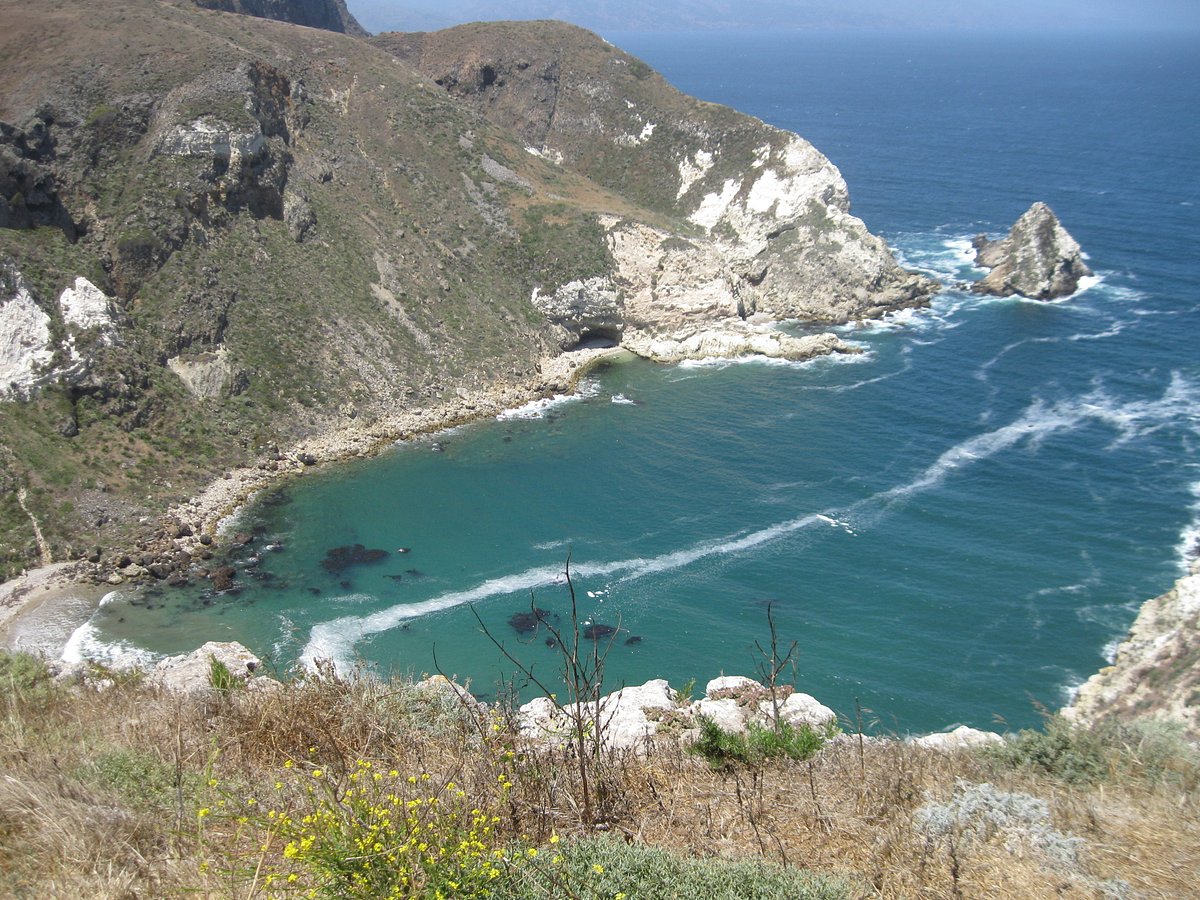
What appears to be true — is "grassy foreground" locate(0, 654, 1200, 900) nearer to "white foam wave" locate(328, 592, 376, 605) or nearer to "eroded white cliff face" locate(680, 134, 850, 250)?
"white foam wave" locate(328, 592, 376, 605)

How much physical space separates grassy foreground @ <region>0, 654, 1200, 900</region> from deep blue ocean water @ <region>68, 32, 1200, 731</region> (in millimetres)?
10424

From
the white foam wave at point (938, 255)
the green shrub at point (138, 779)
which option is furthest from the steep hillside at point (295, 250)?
the green shrub at point (138, 779)

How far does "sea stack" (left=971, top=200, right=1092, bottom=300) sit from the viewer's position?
76938mm

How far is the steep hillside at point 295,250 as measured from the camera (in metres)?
48.1

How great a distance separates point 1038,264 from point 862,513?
43.1 m

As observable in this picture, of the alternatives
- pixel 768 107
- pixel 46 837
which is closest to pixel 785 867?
pixel 46 837

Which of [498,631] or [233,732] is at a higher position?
[233,732]

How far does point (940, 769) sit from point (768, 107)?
7660 inches

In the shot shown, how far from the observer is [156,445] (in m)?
48.9

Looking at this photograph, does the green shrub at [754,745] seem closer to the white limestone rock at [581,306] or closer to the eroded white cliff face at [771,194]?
the white limestone rock at [581,306]

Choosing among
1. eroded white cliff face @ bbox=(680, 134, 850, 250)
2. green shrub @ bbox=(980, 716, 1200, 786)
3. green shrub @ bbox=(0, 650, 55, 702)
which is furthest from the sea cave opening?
green shrub @ bbox=(980, 716, 1200, 786)

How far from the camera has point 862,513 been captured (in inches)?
1863

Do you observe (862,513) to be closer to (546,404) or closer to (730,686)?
(546,404)

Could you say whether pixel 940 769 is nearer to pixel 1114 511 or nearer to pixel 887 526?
pixel 887 526
